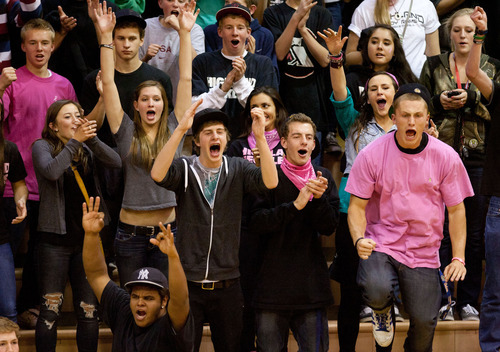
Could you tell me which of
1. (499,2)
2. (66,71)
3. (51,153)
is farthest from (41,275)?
(499,2)

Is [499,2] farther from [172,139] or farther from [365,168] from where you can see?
[172,139]

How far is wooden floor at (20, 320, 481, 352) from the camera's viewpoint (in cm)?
535

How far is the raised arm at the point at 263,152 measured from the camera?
174 inches

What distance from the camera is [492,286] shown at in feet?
15.7

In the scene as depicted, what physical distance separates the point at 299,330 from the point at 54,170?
1844mm

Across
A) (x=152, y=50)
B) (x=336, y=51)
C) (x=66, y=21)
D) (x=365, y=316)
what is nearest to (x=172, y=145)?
(x=336, y=51)

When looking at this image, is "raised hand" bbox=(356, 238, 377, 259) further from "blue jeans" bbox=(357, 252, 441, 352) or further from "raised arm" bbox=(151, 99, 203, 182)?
"raised arm" bbox=(151, 99, 203, 182)

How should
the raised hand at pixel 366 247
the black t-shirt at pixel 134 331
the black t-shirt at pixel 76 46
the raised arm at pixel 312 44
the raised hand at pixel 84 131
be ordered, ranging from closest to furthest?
1. the black t-shirt at pixel 134 331
2. the raised hand at pixel 366 247
3. the raised hand at pixel 84 131
4. the raised arm at pixel 312 44
5. the black t-shirt at pixel 76 46

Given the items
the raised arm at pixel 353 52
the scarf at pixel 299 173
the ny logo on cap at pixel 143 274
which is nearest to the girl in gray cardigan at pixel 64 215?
the ny logo on cap at pixel 143 274

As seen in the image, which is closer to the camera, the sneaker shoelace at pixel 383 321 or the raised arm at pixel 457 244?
the raised arm at pixel 457 244

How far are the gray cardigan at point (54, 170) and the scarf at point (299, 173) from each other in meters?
1.10

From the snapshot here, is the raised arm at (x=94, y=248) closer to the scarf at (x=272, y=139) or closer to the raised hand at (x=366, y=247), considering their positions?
the scarf at (x=272, y=139)

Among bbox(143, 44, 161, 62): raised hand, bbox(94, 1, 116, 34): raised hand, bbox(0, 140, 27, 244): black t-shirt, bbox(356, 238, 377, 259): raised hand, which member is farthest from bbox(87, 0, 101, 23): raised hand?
bbox(356, 238, 377, 259): raised hand

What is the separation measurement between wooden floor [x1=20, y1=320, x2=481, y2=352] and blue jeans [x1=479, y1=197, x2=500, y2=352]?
2.46 feet
